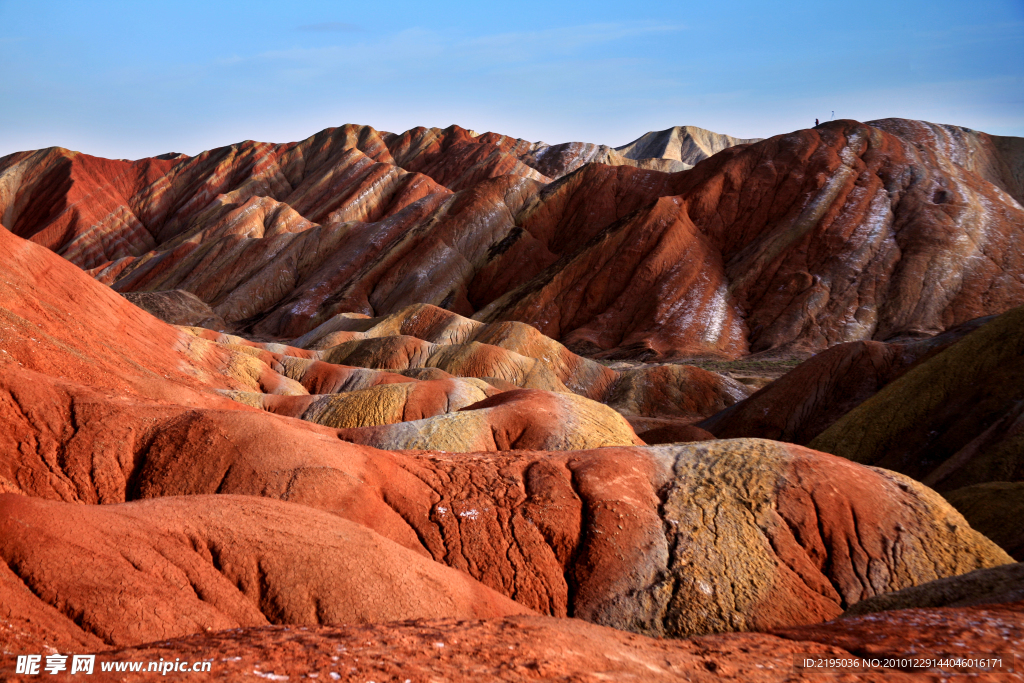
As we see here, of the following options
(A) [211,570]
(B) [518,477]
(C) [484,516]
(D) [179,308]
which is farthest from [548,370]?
(D) [179,308]

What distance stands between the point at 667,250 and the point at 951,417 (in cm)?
3926

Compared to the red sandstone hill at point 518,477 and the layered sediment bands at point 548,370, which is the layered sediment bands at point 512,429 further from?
the layered sediment bands at point 548,370

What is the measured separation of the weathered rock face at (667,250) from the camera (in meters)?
54.2

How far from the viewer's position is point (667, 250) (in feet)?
202

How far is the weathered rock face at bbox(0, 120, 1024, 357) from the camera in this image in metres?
54.2

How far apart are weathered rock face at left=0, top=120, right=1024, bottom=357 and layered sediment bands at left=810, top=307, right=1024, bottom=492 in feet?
87.7

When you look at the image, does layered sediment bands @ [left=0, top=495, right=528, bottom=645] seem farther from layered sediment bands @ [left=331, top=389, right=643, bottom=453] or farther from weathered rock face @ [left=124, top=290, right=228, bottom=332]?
weathered rock face @ [left=124, top=290, right=228, bottom=332]

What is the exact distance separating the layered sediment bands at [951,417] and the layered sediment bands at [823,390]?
11.4 feet

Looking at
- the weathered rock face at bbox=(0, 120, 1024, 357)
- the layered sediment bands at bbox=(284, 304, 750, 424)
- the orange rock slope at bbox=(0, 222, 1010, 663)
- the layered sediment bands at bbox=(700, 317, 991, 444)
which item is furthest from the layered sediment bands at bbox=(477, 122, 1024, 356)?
the orange rock slope at bbox=(0, 222, 1010, 663)

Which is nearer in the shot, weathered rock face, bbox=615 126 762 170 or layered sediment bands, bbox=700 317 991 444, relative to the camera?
layered sediment bands, bbox=700 317 991 444

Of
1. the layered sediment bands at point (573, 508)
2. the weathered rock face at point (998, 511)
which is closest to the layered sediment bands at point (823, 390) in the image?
the weathered rock face at point (998, 511)

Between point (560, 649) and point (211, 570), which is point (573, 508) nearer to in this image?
point (560, 649)

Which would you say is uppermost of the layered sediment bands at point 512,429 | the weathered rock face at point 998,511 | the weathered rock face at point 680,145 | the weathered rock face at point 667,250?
the weathered rock face at point 680,145

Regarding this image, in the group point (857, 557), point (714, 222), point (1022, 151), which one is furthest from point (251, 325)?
point (1022, 151)
